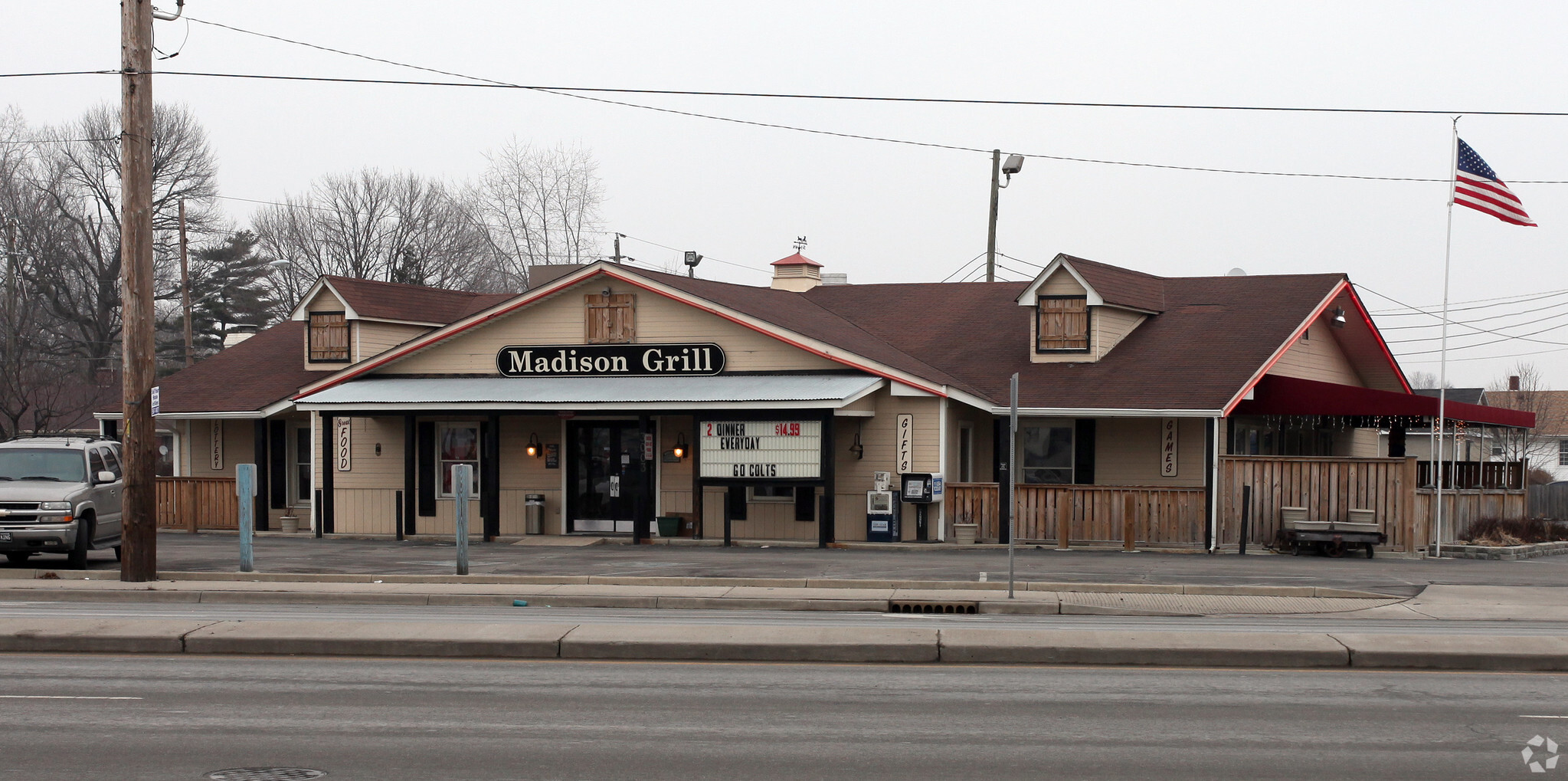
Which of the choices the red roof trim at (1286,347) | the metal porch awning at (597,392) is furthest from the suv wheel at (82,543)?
the red roof trim at (1286,347)

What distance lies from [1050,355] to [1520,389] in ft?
185

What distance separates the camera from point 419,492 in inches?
1205

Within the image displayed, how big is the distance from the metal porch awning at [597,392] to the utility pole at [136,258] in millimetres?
8452

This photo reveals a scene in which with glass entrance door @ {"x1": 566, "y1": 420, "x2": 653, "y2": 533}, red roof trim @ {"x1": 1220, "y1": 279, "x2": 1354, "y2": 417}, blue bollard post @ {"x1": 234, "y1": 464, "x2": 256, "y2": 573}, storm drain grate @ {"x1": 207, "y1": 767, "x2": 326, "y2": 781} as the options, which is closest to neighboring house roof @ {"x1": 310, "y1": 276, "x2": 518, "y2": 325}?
glass entrance door @ {"x1": 566, "y1": 420, "x2": 653, "y2": 533}

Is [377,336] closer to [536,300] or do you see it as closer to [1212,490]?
[536,300]

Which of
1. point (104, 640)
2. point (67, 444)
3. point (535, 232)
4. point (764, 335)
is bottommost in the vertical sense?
point (104, 640)

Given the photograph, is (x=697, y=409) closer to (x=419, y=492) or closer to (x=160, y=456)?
(x=419, y=492)

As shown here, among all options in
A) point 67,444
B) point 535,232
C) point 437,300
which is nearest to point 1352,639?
point 67,444

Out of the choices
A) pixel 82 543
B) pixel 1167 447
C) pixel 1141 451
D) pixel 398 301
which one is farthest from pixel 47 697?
pixel 398 301

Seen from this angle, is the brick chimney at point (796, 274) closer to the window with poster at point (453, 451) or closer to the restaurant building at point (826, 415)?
the restaurant building at point (826, 415)

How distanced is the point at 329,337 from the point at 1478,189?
962 inches

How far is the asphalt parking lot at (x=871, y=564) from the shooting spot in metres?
20.9

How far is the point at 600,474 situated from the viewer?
30.0 meters

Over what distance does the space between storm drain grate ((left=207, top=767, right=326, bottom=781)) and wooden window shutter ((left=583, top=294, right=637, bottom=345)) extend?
20830 mm
